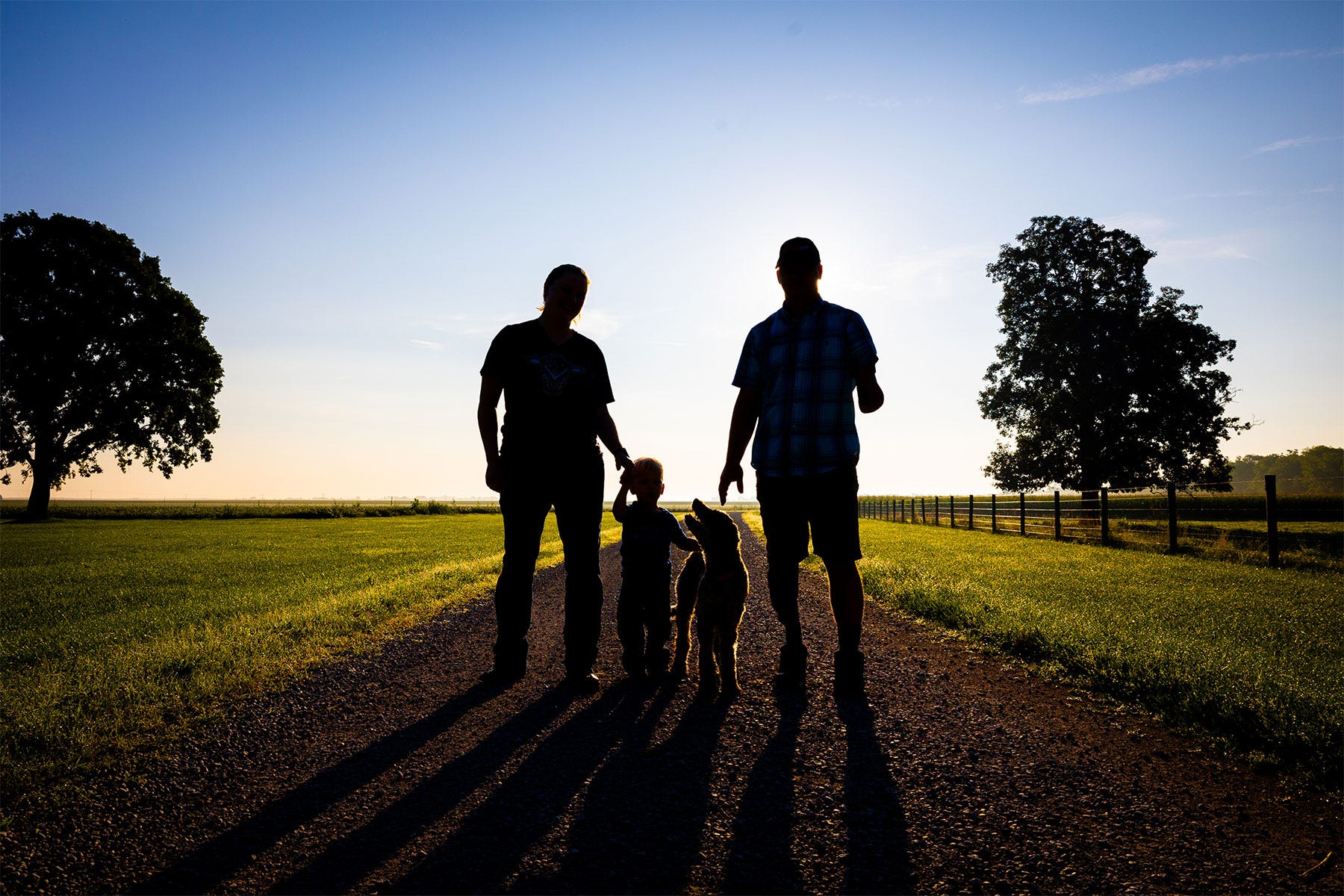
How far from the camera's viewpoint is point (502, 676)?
4133 mm

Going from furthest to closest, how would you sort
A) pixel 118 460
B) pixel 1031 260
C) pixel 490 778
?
1. pixel 118 460
2. pixel 1031 260
3. pixel 490 778

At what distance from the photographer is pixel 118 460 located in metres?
35.2

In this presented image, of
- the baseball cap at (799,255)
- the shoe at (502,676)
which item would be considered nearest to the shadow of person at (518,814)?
the shoe at (502,676)

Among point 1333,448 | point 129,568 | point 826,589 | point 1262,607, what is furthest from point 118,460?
point 1333,448

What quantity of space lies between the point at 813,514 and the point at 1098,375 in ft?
105

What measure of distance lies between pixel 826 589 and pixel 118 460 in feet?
138

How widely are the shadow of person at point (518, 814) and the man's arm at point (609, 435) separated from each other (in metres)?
1.70

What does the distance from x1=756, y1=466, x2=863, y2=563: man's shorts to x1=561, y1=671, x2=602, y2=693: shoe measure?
4.53ft

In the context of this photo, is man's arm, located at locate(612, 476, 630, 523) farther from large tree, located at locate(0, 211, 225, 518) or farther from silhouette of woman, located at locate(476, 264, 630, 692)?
large tree, located at locate(0, 211, 225, 518)

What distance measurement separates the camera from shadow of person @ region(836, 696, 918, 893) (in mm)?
1859

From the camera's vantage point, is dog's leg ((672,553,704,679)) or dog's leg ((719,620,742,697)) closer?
dog's leg ((719,620,742,697))

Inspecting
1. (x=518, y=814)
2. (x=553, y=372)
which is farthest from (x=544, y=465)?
(x=518, y=814)

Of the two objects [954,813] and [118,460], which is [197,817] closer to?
[954,813]

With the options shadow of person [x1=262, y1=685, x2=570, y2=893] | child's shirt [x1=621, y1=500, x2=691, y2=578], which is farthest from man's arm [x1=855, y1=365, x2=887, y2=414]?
shadow of person [x1=262, y1=685, x2=570, y2=893]
